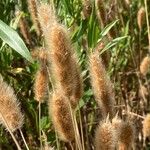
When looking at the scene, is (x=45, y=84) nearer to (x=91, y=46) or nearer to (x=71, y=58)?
(x=71, y=58)

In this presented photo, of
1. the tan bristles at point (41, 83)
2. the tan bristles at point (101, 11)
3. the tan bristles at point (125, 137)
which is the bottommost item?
the tan bristles at point (125, 137)

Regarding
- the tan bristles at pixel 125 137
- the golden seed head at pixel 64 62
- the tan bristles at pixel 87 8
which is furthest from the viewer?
the tan bristles at pixel 87 8

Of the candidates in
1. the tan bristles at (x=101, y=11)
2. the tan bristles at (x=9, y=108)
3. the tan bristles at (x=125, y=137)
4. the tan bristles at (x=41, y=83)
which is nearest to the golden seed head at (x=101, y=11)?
the tan bristles at (x=101, y=11)

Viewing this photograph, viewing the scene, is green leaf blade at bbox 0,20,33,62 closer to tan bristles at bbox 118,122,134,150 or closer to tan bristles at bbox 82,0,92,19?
tan bristles at bbox 118,122,134,150

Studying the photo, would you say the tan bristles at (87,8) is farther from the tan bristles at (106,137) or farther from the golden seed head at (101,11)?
the tan bristles at (106,137)

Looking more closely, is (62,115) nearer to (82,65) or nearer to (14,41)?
(14,41)

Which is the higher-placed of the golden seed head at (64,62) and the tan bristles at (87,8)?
the tan bristles at (87,8)

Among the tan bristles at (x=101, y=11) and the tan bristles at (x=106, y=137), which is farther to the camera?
the tan bristles at (x=101, y=11)

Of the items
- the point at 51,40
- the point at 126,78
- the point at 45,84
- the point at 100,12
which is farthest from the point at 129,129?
the point at 126,78
